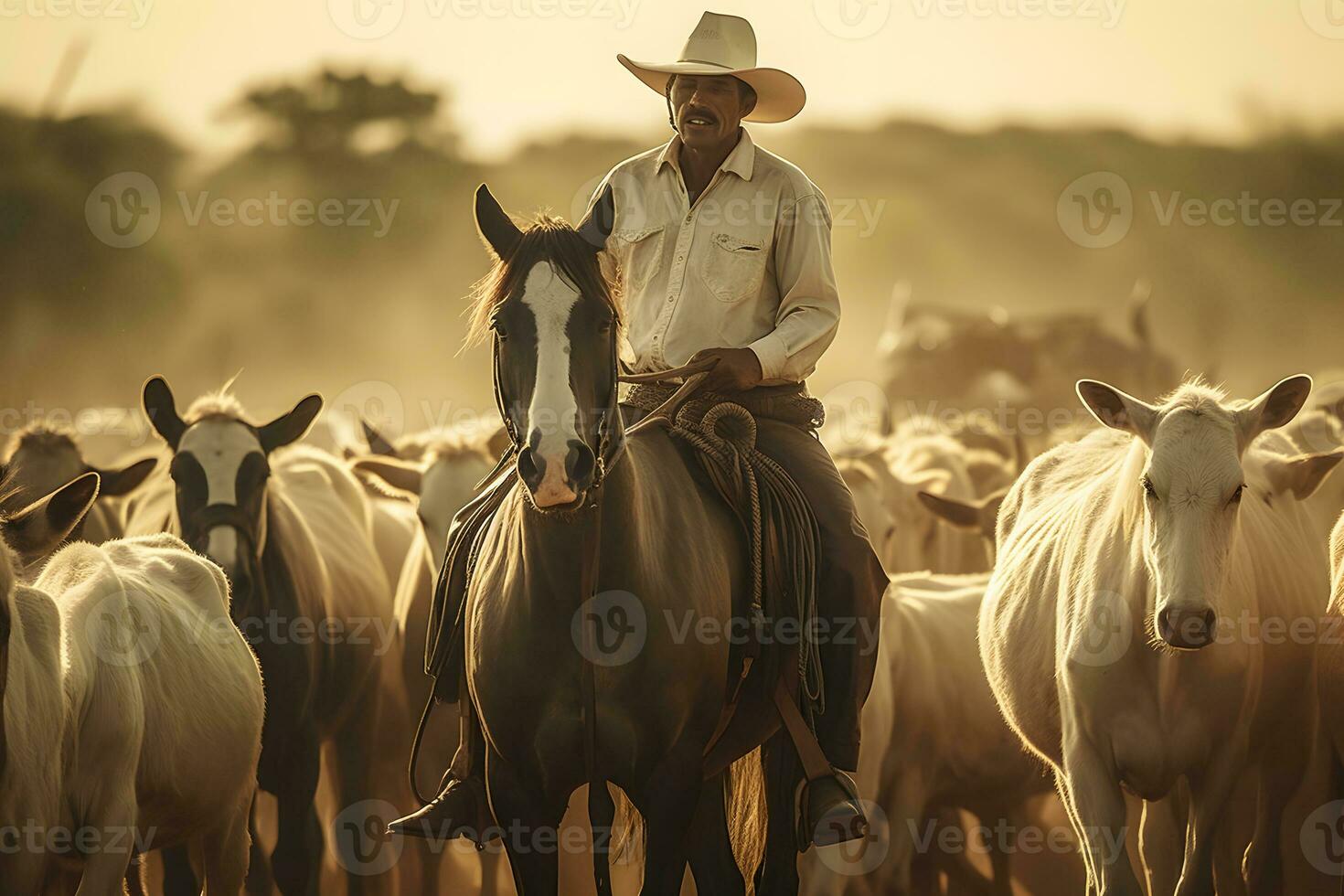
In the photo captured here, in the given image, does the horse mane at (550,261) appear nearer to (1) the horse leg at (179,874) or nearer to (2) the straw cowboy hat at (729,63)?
(2) the straw cowboy hat at (729,63)

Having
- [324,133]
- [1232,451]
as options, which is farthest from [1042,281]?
[1232,451]

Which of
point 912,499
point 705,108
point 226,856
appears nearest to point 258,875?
point 226,856

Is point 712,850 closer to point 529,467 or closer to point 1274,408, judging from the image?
point 529,467

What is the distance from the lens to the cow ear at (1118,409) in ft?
25.3

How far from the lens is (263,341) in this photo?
1133 inches

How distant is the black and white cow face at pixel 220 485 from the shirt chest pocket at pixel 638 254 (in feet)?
9.81

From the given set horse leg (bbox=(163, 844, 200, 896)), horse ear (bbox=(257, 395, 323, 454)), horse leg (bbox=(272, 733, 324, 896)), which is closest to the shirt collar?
horse ear (bbox=(257, 395, 323, 454))

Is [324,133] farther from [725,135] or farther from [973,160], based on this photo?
[725,135]

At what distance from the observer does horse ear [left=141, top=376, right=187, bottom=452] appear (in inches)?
366

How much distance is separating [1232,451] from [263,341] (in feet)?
75.2

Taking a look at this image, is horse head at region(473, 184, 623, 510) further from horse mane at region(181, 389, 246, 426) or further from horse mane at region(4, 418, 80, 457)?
horse mane at region(4, 418, 80, 457)

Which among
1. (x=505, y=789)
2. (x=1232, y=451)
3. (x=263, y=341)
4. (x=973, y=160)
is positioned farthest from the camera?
(x=973, y=160)

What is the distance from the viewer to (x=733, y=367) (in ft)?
20.9

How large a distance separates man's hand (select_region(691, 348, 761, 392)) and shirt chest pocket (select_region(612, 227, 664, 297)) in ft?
1.86
